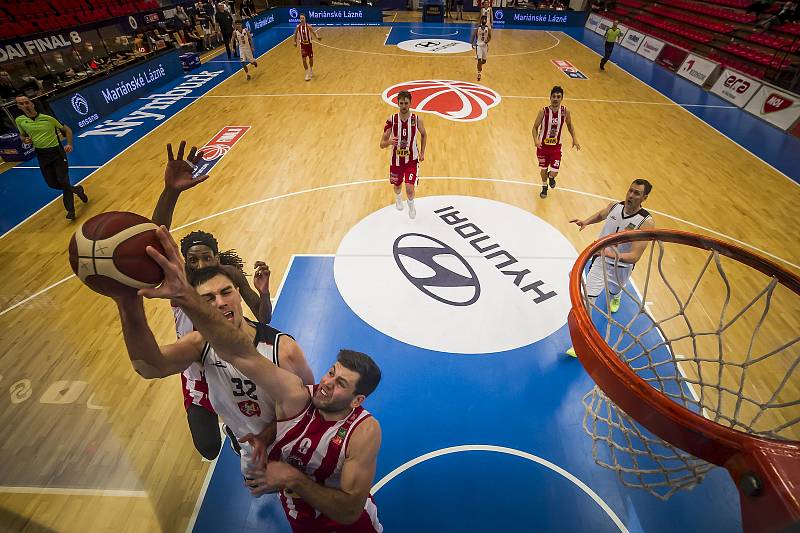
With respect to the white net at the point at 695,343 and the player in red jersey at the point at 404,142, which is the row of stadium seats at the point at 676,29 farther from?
the player in red jersey at the point at 404,142

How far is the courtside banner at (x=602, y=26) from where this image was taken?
21550mm

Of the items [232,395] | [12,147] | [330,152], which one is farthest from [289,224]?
[12,147]

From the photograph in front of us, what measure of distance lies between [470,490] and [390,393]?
46.9 inches

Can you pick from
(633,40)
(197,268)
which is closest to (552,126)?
(197,268)

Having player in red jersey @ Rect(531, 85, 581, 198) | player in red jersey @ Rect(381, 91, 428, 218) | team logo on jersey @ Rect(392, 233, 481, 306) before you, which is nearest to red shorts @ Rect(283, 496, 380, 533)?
team logo on jersey @ Rect(392, 233, 481, 306)

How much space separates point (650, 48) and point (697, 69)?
13.3ft

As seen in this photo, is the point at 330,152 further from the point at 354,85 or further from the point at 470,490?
the point at 470,490

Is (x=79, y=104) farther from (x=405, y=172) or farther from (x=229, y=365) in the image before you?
(x=229, y=365)

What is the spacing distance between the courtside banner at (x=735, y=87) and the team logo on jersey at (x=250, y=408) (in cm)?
1562

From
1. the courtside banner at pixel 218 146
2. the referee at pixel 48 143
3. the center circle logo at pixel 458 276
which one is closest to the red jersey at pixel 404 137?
the center circle logo at pixel 458 276

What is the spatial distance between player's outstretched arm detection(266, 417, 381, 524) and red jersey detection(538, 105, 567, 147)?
6357 millimetres

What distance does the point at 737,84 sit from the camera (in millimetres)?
12586

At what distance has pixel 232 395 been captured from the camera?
2500 millimetres

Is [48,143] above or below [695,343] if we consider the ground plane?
above
